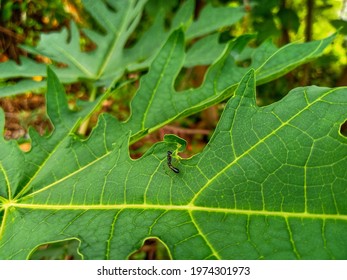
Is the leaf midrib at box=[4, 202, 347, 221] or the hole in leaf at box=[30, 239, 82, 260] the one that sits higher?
the leaf midrib at box=[4, 202, 347, 221]

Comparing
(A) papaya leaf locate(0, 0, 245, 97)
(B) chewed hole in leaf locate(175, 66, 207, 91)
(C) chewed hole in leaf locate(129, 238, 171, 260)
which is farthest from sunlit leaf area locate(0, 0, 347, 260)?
(B) chewed hole in leaf locate(175, 66, 207, 91)

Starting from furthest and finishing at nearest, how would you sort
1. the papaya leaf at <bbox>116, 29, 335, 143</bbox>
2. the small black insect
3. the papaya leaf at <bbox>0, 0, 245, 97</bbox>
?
1. the papaya leaf at <bbox>0, 0, 245, 97</bbox>
2. the papaya leaf at <bbox>116, 29, 335, 143</bbox>
3. the small black insect

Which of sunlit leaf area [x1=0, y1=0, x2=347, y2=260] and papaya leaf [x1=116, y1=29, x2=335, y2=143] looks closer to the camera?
sunlit leaf area [x1=0, y1=0, x2=347, y2=260]

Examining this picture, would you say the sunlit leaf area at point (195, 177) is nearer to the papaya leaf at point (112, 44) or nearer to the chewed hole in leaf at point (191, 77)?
the papaya leaf at point (112, 44)

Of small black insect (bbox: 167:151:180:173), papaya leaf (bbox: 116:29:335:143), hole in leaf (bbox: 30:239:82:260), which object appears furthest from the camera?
hole in leaf (bbox: 30:239:82:260)

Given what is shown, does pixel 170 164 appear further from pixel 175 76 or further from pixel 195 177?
pixel 175 76

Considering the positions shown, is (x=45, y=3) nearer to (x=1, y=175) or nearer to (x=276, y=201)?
(x=1, y=175)

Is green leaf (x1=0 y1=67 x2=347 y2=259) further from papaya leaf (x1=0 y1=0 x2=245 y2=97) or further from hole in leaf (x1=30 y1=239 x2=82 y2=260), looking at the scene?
papaya leaf (x1=0 y1=0 x2=245 y2=97)
